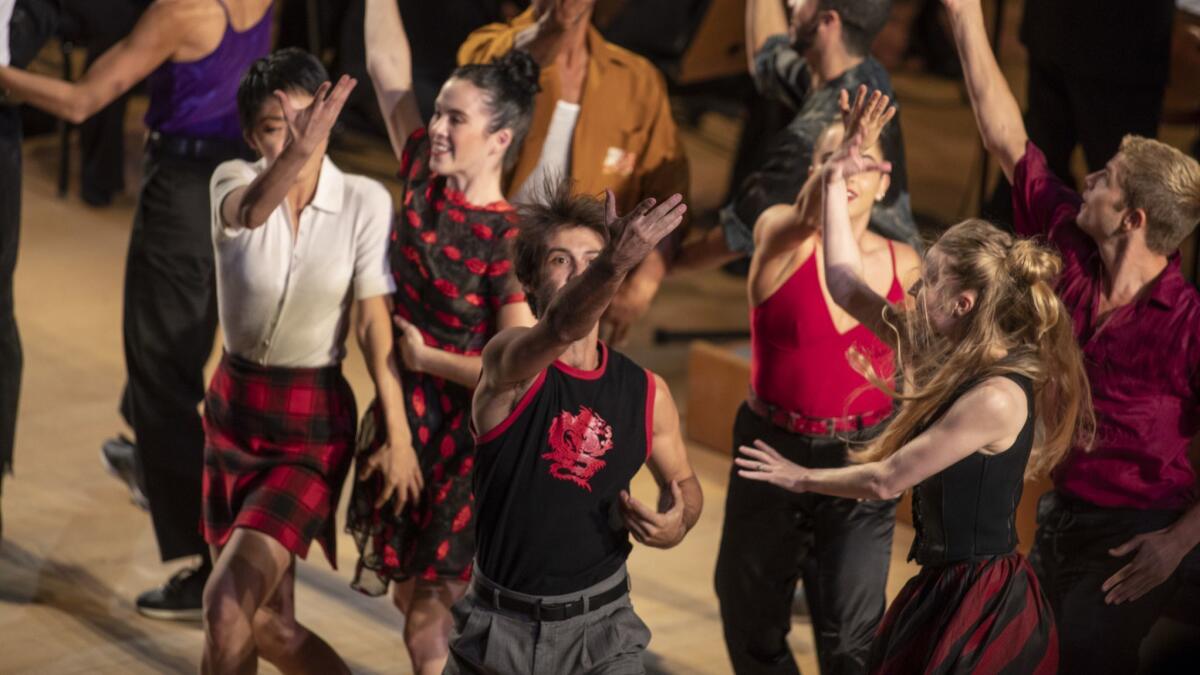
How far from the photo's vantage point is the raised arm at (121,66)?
4.12 metres

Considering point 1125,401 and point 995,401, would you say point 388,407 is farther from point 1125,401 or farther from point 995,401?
point 1125,401

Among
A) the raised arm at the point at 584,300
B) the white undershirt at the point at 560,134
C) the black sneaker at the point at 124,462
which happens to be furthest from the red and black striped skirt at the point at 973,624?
the black sneaker at the point at 124,462

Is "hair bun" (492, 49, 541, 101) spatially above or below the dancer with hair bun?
above

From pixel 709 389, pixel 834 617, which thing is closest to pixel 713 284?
pixel 709 389

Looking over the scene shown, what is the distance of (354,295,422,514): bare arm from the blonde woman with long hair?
91 centimetres

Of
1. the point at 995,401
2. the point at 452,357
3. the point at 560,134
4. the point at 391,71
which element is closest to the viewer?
the point at 995,401

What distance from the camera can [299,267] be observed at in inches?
137

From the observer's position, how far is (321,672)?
354 cm

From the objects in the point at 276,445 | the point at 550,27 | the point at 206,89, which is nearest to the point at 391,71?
the point at 550,27

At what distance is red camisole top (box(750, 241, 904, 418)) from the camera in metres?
3.50

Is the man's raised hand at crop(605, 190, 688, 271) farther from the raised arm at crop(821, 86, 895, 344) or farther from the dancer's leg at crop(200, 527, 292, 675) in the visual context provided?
the dancer's leg at crop(200, 527, 292, 675)

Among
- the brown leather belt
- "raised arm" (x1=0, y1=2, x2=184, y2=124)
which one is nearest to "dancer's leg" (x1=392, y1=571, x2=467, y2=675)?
the brown leather belt

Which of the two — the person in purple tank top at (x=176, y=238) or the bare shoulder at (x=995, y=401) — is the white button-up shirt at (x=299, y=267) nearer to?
the person in purple tank top at (x=176, y=238)

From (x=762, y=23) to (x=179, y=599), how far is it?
2.07 meters
